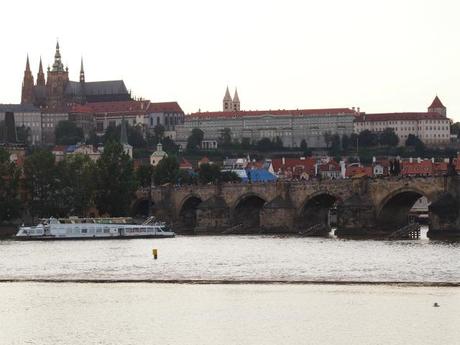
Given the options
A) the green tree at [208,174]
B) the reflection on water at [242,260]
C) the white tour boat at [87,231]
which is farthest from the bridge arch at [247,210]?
the green tree at [208,174]

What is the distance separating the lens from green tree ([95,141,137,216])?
4412 inches

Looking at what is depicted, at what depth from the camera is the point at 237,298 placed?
48.2 m

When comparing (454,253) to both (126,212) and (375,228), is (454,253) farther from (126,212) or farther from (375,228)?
(126,212)

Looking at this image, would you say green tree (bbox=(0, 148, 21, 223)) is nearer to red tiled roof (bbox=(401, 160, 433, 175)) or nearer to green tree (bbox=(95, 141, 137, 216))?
green tree (bbox=(95, 141, 137, 216))

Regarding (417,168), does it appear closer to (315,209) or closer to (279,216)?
(315,209)

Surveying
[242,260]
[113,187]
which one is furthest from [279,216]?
[242,260]

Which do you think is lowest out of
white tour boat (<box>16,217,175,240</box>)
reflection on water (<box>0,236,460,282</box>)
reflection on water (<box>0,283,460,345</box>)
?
reflection on water (<box>0,283,460,345</box>)

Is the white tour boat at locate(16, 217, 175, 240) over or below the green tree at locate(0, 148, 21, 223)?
below

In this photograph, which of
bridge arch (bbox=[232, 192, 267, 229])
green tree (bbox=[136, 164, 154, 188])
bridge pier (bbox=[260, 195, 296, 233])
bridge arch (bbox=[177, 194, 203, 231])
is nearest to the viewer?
bridge pier (bbox=[260, 195, 296, 233])

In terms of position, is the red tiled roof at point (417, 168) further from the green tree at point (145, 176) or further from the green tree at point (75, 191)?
the green tree at point (75, 191)

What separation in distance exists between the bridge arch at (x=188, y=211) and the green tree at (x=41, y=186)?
1128 cm

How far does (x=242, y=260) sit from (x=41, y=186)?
151ft

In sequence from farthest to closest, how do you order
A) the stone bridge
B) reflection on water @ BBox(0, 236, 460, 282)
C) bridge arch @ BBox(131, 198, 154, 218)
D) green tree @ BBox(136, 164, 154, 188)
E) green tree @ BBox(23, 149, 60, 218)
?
green tree @ BBox(136, 164, 154, 188), bridge arch @ BBox(131, 198, 154, 218), green tree @ BBox(23, 149, 60, 218), the stone bridge, reflection on water @ BBox(0, 236, 460, 282)

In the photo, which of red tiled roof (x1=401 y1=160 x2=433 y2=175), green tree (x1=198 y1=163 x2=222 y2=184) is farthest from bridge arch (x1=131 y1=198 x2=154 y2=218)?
red tiled roof (x1=401 y1=160 x2=433 y2=175)
